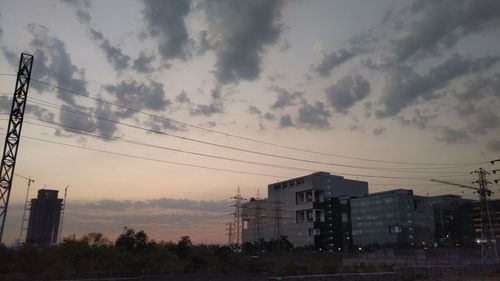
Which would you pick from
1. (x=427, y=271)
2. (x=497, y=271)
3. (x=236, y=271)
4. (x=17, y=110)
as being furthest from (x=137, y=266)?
(x=497, y=271)

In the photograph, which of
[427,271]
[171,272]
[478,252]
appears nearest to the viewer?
[171,272]

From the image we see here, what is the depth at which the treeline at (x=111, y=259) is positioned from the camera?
166ft

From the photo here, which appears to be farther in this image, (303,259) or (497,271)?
(303,259)

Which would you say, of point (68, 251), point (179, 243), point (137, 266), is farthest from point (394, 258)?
point (68, 251)

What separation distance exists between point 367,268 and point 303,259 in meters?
50.7

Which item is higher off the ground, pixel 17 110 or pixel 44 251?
pixel 17 110

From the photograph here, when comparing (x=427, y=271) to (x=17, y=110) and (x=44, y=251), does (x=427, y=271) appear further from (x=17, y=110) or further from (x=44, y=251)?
(x=17, y=110)

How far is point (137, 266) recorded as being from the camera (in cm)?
6206

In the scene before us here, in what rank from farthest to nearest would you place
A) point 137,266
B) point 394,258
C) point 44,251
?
1. point 394,258
2. point 137,266
3. point 44,251

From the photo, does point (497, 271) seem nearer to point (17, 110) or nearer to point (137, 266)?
point (137, 266)

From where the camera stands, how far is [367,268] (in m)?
74.6

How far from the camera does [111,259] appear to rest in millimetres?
60750

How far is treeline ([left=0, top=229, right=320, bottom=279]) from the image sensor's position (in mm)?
50625

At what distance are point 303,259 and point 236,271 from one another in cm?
6895
